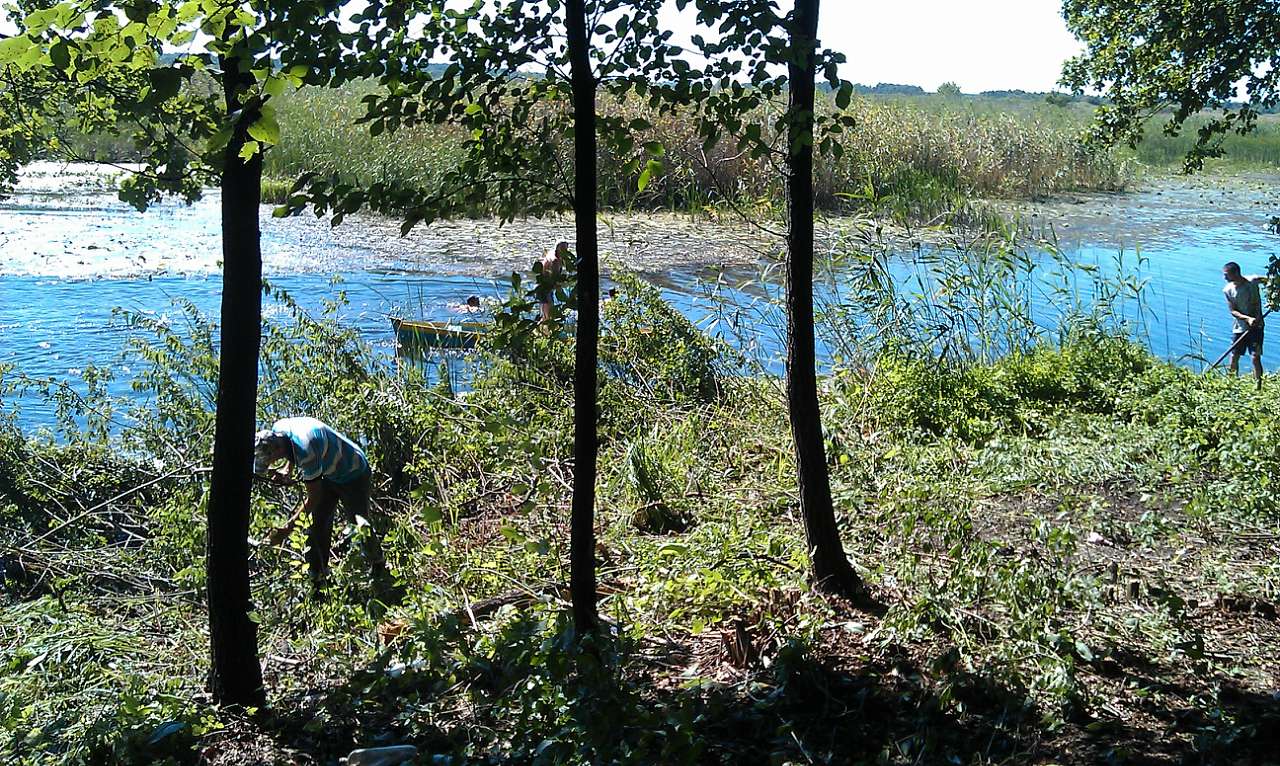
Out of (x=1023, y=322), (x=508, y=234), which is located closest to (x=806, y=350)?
(x=1023, y=322)

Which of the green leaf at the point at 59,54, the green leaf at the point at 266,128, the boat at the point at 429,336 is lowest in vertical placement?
the boat at the point at 429,336

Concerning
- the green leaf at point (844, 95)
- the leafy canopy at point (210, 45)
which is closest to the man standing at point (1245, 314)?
the green leaf at point (844, 95)

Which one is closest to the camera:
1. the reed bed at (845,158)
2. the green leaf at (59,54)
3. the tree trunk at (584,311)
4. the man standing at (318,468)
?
the green leaf at (59,54)

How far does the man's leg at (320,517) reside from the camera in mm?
6863

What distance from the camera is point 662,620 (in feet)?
16.0

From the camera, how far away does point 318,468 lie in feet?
22.7

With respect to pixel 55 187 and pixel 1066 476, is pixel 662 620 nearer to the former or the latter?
pixel 1066 476

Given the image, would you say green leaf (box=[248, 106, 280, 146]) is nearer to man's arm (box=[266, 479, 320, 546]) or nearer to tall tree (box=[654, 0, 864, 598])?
tall tree (box=[654, 0, 864, 598])

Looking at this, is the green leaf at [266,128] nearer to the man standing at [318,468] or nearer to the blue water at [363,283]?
the man standing at [318,468]

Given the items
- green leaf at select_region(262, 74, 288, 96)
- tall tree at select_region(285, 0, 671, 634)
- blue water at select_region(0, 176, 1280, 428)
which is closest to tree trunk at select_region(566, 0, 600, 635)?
tall tree at select_region(285, 0, 671, 634)

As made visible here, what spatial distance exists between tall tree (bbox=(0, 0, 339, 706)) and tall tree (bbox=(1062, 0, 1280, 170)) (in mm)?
5507

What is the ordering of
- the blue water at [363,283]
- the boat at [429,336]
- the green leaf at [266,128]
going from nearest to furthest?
the green leaf at [266,128]
the boat at [429,336]
the blue water at [363,283]

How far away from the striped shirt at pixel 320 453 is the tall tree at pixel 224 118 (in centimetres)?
209

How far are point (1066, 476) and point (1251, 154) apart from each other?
3558 centimetres
